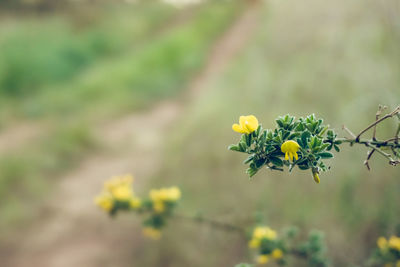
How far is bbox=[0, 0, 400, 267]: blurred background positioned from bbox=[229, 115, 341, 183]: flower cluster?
1184mm

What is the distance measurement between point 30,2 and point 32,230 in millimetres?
9202

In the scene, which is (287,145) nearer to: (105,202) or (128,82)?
(105,202)

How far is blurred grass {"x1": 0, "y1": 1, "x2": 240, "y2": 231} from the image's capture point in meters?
4.41

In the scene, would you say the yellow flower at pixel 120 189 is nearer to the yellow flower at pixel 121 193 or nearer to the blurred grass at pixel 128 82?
the yellow flower at pixel 121 193

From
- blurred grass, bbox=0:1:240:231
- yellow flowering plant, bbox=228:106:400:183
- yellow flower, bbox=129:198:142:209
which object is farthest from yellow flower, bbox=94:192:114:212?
blurred grass, bbox=0:1:240:231

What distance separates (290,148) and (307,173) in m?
1.92

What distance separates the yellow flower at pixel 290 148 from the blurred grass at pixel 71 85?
3.78m

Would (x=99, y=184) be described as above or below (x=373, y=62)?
above

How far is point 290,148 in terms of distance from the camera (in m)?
0.76

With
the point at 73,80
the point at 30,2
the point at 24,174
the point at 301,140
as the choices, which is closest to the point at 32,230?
the point at 24,174

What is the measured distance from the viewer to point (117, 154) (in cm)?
523

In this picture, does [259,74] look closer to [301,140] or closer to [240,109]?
[240,109]

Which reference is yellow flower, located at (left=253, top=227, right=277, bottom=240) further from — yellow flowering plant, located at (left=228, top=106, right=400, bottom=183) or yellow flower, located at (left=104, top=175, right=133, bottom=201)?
yellow flowering plant, located at (left=228, top=106, right=400, bottom=183)

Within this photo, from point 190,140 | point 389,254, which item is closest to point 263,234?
point 389,254
